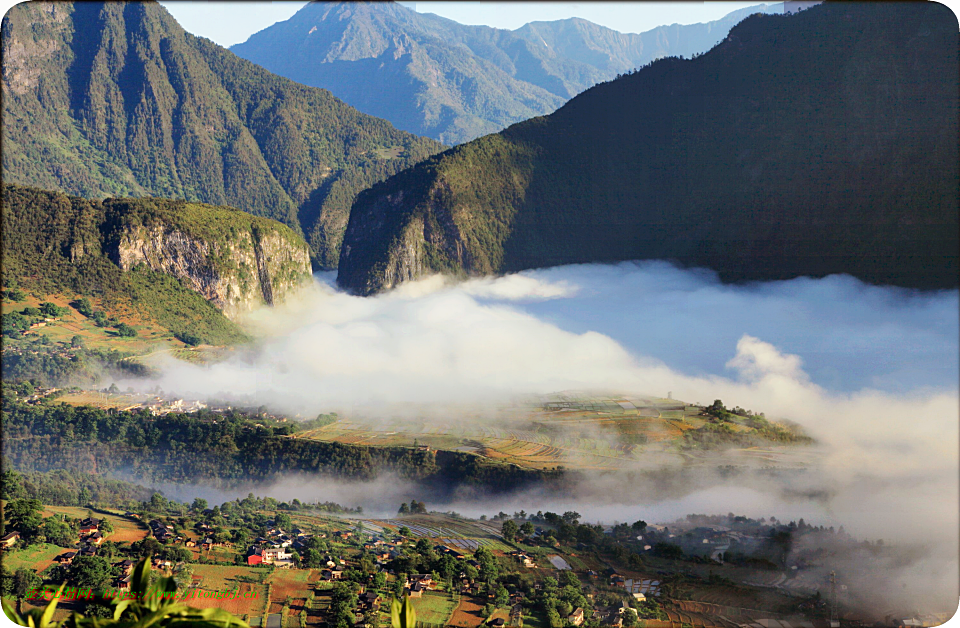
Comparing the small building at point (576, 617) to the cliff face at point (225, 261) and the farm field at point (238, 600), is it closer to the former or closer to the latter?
the farm field at point (238, 600)

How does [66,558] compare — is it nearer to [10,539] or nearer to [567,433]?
[10,539]

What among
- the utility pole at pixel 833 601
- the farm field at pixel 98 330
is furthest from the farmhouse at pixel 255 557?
the farm field at pixel 98 330

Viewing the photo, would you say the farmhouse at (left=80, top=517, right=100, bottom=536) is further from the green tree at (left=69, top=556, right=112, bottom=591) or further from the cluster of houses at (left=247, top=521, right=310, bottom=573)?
the cluster of houses at (left=247, top=521, right=310, bottom=573)

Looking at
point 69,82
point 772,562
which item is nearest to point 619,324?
point 772,562

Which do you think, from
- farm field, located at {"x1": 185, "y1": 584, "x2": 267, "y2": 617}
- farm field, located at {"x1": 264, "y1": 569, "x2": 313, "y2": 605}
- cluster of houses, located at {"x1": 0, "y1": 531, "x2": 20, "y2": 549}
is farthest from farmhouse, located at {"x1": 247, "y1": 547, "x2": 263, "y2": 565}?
cluster of houses, located at {"x1": 0, "y1": 531, "x2": 20, "y2": 549}

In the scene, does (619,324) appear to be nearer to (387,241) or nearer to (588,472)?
(588,472)
